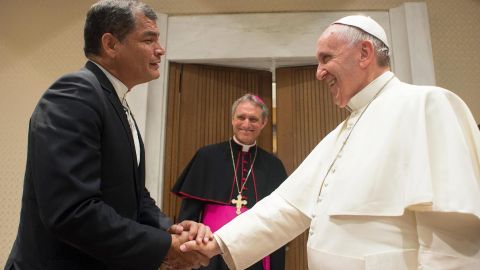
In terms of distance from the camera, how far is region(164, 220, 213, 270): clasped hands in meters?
1.85

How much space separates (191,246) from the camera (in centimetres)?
192

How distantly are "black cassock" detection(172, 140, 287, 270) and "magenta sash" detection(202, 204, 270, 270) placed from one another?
0.03 metres

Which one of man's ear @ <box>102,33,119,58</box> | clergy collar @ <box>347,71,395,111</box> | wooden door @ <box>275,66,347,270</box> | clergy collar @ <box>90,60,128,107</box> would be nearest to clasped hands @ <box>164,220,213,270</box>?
clergy collar @ <box>90,60,128,107</box>

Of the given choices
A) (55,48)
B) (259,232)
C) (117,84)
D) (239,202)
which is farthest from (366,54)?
(55,48)

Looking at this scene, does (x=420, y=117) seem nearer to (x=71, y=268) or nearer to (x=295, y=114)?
(x=71, y=268)

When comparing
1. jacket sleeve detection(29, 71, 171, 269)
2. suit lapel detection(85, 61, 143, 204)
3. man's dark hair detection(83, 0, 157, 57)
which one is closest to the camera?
jacket sleeve detection(29, 71, 171, 269)

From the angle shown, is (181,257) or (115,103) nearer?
(115,103)

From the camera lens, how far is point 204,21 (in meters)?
4.34

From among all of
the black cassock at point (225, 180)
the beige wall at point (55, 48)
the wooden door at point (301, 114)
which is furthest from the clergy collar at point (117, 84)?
the beige wall at point (55, 48)

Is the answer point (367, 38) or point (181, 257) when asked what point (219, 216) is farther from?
point (367, 38)

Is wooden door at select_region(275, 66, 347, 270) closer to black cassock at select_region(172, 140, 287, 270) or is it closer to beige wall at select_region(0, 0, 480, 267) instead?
black cassock at select_region(172, 140, 287, 270)

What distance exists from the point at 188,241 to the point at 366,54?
4.06 feet

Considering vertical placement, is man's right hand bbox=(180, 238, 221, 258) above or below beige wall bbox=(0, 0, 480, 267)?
below

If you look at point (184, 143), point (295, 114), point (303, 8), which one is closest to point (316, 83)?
point (295, 114)
